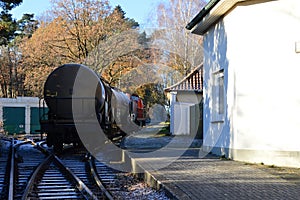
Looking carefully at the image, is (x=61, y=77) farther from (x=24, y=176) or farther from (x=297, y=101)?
(x=297, y=101)

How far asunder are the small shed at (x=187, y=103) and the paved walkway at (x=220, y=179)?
1229cm

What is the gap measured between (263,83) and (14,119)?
28055mm

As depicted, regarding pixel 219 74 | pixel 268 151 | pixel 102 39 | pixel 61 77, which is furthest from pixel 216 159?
pixel 102 39

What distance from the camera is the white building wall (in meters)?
10.7

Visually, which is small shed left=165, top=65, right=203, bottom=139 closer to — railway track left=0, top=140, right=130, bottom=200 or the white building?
railway track left=0, top=140, right=130, bottom=200

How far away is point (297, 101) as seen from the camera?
10570mm

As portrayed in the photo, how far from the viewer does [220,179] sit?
28.4 feet

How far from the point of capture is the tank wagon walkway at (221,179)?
23.1 ft

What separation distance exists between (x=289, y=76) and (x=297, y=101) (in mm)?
648

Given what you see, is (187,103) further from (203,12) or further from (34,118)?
(34,118)

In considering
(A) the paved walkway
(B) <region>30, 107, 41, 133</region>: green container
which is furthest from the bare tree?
(A) the paved walkway

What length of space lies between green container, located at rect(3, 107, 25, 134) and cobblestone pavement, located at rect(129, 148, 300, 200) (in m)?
25.5

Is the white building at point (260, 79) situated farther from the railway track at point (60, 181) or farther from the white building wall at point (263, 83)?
the railway track at point (60, 181)

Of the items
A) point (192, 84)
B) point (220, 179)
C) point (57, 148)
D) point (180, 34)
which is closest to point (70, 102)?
point (57, 148)
